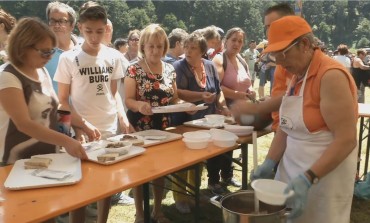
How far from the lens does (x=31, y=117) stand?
6.20ft

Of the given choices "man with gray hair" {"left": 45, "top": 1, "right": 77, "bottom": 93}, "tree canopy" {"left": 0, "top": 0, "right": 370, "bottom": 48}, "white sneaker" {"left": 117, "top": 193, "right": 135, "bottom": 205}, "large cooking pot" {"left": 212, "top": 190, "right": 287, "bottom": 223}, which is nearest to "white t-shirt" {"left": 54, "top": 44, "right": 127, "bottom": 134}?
"man with gray hair" {"left": 45, "top": 1, "right": 77, "bottom": 93}

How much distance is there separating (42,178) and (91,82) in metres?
1.05

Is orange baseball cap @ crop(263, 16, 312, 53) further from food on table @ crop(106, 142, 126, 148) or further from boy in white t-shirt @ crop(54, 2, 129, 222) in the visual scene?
boy in white t-shirt @ crop(54, 2, 129, 222)

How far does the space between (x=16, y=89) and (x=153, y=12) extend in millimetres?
52400

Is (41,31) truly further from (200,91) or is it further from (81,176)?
(200,91)

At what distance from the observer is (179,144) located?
237 cm

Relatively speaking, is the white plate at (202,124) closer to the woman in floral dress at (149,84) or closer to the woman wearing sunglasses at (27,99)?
the woman in floral dress at (149,84)

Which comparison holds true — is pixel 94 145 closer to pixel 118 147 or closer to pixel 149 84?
pixel 118 147

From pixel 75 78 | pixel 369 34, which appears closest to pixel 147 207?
pixel 75 78

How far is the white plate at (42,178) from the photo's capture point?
159 centimetres

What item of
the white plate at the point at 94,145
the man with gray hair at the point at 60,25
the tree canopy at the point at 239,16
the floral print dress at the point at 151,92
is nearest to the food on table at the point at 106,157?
the white plate at the point at 94,145

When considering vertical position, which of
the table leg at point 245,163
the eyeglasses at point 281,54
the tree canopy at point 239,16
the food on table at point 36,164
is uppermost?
the tree canopy at point 239,16

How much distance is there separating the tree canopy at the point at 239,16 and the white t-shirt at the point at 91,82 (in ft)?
135

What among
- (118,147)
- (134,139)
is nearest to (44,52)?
(118,147)
